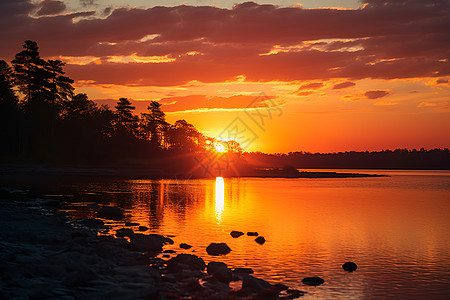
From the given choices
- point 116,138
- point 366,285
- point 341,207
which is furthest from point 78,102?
point 366,285

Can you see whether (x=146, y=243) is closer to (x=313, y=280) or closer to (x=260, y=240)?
(x=260, y=240)

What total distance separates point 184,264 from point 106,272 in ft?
13.0

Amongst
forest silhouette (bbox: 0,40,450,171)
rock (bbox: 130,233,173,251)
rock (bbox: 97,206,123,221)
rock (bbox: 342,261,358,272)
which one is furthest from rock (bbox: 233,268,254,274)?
forest silhouette (bbox: 0,40,450,171)

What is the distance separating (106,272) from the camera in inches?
739

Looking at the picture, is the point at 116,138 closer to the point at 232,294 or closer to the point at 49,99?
the point at 49,99

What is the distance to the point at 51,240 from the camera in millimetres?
23734

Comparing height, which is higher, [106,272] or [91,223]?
[91,223]

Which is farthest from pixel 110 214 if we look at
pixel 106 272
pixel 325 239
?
pixel 106 272

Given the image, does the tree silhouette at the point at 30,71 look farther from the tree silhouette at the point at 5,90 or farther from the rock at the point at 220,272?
the rock at the point at 220,272

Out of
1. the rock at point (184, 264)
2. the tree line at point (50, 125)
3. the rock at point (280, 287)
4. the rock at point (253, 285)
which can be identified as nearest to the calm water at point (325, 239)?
the rock at point (280, 287)

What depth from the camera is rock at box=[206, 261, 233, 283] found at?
1953cm

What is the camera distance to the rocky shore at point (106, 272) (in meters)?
16.1

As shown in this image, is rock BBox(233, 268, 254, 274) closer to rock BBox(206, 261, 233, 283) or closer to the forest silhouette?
rock BBox(206, 261, 233, 283)

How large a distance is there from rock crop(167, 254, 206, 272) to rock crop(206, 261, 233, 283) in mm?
700
